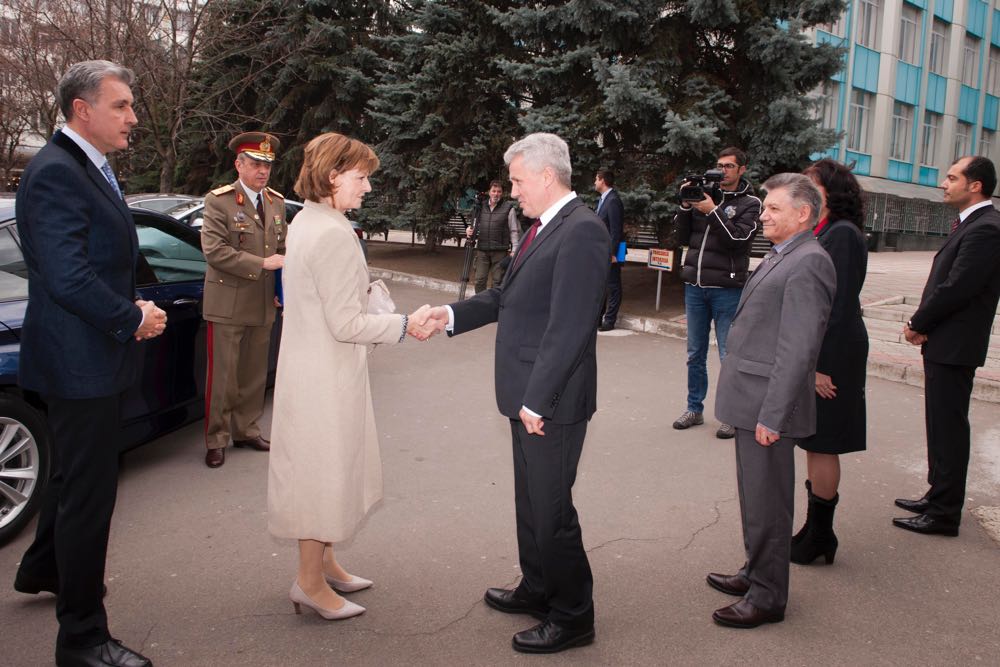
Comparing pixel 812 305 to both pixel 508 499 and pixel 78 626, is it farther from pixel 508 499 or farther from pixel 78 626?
pixel 78 626

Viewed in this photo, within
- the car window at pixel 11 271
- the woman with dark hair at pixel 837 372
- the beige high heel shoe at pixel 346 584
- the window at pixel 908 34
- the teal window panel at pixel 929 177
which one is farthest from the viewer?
the teal window panel at pixel 929 177

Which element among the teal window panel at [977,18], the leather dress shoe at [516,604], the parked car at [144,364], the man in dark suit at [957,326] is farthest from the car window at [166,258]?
the teal window panel at [977,18]

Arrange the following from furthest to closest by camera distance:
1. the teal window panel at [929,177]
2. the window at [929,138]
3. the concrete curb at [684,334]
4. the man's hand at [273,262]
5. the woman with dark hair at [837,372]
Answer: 1. the teal window panel at [929,177]
2. the window at [929,138]
3. the concrete curb at [684,334]
4. the man's hand at [273,262]
5. the woman with dark hair at [837,372]

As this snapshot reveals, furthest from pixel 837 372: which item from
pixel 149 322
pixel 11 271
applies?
pixel 11 271

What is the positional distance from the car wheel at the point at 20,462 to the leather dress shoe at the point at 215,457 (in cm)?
120

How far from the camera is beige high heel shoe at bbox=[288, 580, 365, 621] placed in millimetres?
3357

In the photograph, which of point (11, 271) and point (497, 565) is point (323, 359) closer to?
point (497, 565)

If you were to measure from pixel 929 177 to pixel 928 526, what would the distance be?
37621 millimetres

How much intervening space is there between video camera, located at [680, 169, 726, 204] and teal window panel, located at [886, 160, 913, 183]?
3224 cm

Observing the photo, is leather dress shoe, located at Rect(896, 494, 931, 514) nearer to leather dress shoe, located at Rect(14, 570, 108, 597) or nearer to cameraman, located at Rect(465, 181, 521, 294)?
leather dress shoe, located at Rect(14, 570, 108, 597)

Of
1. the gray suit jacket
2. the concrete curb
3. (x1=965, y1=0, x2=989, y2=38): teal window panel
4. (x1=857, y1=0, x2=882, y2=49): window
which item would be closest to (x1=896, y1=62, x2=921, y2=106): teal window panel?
(x1=857, y1=0, x2=882, y2=49): window

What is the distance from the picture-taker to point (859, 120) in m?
33.3

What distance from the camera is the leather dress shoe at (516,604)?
347cm

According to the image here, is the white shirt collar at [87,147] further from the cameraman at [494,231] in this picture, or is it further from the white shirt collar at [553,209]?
the cameraman at [494,231]
